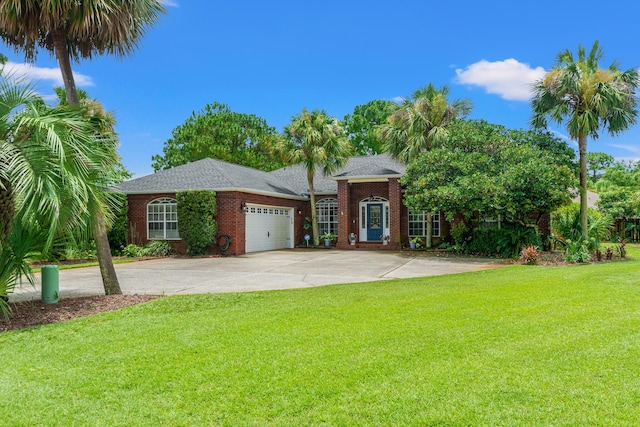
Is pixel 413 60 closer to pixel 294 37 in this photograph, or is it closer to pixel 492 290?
pixel 294 37

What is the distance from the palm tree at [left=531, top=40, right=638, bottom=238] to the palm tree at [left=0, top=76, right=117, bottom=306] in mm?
15120

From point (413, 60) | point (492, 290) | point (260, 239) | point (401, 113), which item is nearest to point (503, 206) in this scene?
point (401, 113)

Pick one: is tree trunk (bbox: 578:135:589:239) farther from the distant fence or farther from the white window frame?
the distant fence

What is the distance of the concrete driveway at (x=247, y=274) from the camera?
1004cm

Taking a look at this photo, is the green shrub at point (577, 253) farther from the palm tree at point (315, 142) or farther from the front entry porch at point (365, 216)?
the palm tree at point (315, 142)

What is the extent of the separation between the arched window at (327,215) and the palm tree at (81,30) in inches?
621

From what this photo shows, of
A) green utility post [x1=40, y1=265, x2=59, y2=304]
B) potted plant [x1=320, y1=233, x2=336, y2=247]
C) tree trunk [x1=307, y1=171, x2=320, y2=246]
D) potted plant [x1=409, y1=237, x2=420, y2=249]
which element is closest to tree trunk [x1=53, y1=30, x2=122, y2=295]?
green utility post [x1=40, y1=265, x2=59, y2=304]

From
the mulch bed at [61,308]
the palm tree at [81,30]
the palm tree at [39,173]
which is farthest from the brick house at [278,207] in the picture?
the palm tree at [39,173]

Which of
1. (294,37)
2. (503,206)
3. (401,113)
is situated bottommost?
(503,206)

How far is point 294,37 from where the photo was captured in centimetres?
1894

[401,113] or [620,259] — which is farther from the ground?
[401,113]

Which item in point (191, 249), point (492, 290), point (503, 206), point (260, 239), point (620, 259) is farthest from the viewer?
point (260, 239)

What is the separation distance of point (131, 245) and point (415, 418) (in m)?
18.2

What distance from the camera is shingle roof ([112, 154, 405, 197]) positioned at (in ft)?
64.8
